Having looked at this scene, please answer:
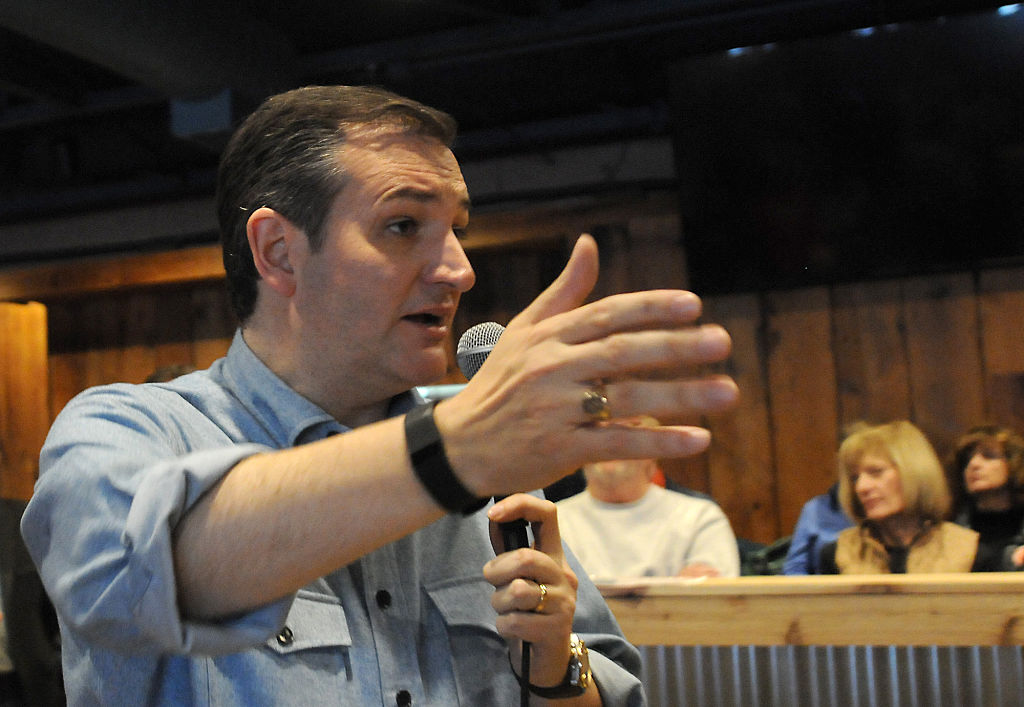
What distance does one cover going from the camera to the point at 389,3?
12.7ft

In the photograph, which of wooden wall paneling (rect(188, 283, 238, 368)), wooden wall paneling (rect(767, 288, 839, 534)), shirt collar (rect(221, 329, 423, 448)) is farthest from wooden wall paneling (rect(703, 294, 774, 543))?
shirt collar (rect(221, 329, 423, 448))

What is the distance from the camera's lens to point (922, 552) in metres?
2.96

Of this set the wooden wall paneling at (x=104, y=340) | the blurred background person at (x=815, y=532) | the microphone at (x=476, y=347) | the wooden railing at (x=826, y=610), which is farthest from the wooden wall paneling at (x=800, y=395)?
the wooden wall paneling at (x=104, y=340)

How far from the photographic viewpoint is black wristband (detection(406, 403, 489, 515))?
740mm

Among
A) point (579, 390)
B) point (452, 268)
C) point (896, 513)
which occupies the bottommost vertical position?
point (896, 513)

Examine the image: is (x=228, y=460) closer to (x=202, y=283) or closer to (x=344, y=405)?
(x=344, y=405)

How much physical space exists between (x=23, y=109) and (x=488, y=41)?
233 centimetres

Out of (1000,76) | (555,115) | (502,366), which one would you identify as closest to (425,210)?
(502,366)

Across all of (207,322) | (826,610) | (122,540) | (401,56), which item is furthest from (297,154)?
(207,322)

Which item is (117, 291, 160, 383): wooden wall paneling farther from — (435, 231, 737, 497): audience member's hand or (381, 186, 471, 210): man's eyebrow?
(435, 231, 737, 497): audience member's hand

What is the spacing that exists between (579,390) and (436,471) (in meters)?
0.13

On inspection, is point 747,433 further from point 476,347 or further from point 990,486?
point 476,347

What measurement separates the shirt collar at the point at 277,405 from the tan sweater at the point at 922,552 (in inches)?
92.9

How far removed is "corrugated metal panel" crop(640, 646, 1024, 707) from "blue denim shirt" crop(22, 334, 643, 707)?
2.49 feet
